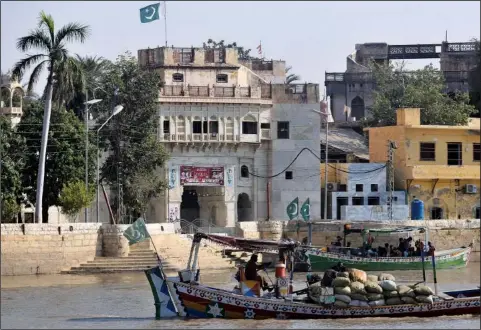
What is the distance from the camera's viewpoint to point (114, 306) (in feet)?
124

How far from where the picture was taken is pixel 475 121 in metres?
64.9

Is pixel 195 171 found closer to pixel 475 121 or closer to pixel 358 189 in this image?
pixel 358 189

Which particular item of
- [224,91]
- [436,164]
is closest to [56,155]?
[224,91]

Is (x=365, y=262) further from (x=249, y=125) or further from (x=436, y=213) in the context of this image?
(x=436, y=213)

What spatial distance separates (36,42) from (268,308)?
18041 millimetres

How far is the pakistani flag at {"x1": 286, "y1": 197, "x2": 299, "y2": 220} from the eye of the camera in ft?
191

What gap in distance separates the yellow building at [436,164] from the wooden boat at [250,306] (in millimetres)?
28789

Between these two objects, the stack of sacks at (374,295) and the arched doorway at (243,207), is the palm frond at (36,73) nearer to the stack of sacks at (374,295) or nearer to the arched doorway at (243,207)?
the arched doorway at (243,207)

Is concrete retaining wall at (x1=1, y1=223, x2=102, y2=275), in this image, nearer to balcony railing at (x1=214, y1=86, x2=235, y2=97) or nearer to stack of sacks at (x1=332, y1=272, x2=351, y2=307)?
balcony railing at (x1=214, y1=86, x2=235, y2=97)

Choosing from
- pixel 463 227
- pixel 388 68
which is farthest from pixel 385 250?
pixel 388 68

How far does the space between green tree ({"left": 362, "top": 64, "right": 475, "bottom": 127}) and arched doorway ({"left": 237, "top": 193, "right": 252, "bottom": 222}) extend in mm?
9735

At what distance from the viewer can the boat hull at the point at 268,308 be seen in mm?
32938

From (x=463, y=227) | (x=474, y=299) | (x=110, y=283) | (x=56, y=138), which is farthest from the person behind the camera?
(x=463, y=227)

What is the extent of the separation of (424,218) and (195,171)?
385 inches
